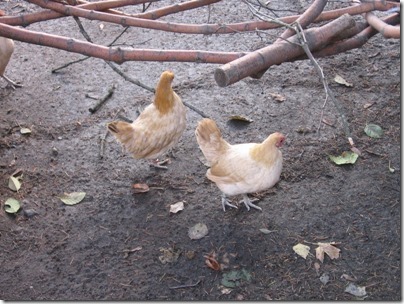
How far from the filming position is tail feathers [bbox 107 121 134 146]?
3.45 m

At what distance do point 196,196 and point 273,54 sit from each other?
1.34 metres

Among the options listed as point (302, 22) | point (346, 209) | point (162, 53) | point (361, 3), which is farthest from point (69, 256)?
point (361, 3)

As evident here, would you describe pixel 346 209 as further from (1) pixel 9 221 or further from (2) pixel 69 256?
(1) pixel 9 221

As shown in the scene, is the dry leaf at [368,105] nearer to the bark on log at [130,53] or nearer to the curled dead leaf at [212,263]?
the bark on log at [130,53]

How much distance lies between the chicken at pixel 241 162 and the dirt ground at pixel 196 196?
306mm

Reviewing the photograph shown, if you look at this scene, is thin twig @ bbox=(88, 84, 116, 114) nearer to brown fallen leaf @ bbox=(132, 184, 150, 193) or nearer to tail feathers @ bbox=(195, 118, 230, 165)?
brown fallen leaf @ bbox=(132, 184, 150, 193)

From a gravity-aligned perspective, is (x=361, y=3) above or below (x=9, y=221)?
above

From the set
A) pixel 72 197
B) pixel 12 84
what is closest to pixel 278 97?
pixel 72 197

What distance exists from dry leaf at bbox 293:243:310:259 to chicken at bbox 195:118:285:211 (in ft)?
1.35

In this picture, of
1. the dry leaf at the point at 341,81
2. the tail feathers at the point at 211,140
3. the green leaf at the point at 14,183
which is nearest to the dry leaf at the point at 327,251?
the tail feathers at the point at 211,140

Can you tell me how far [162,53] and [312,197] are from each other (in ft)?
4.73

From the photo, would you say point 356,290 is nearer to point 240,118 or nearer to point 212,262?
point 212,262

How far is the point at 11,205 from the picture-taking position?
140 inches

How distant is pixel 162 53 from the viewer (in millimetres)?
2941
